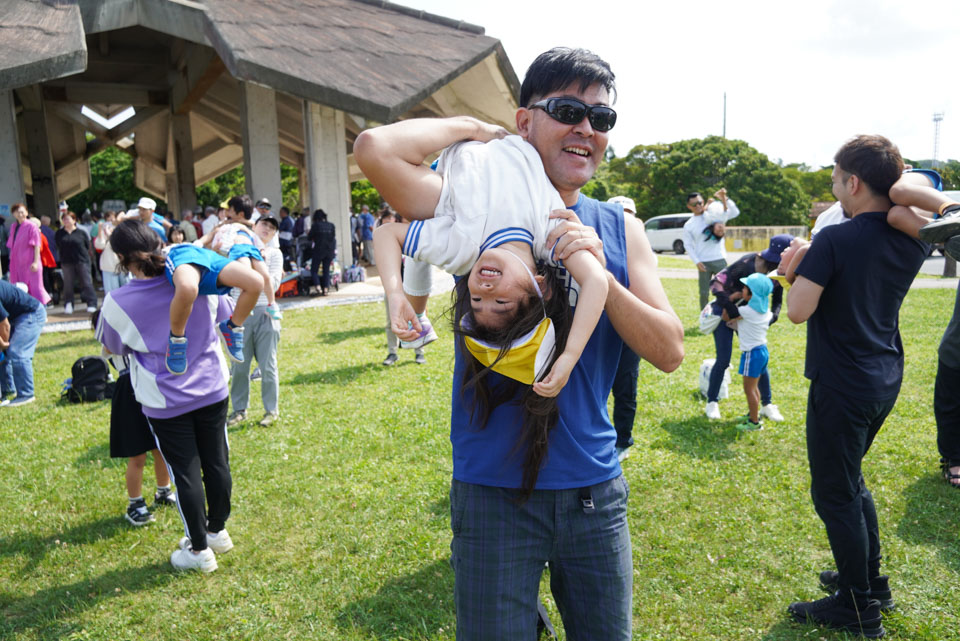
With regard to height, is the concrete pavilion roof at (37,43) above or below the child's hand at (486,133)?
above

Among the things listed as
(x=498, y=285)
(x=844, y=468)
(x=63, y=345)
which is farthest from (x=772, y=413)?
(x=63, y=345)

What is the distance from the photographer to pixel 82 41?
13109 mm

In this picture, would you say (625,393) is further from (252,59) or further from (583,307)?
(252,59)

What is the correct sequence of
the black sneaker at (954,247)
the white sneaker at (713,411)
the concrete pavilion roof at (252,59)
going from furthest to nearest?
the concrete pavilion roof at (252,59) → the white sneaker at (713,411) → the black sneaker at (954,247)

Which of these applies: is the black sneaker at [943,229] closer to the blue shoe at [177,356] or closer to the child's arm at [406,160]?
the child's arm at [406,160]

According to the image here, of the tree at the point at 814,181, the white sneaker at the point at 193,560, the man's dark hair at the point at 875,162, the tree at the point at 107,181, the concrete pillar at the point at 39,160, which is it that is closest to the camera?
the man's dark hair at the point at 875,162

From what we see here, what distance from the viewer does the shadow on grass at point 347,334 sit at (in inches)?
431

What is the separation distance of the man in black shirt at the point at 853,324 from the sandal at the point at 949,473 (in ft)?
7.95

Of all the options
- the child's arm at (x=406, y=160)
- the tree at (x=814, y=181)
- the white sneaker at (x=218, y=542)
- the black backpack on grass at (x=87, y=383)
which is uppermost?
the child's arm at (x=406, y=160)

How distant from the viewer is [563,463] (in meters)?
1.81

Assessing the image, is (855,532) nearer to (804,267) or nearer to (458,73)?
(804,267)

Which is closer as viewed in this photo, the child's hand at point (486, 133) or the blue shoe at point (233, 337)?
the child's hand at point (486, 133)

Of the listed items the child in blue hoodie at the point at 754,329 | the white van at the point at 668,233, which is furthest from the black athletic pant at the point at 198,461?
the white van at the point at 668,233

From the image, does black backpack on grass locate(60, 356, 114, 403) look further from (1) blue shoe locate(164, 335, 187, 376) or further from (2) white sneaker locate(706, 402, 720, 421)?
(2) white sneaker locate(706, 402, 720, 421)
